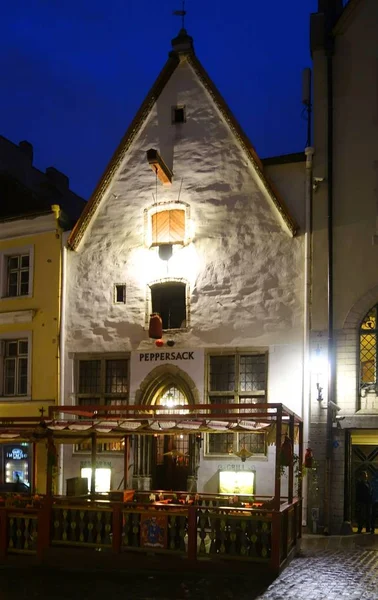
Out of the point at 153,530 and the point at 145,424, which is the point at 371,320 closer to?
the point at 145,424

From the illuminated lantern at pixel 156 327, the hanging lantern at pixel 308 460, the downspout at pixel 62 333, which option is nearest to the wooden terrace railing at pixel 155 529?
the hanging lantern at pixel 308 460

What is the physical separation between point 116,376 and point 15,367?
340 cm

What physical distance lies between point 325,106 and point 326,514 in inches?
402

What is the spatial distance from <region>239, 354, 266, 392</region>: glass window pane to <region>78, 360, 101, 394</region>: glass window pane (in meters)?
4.28

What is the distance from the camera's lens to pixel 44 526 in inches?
578

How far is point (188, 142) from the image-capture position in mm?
21547

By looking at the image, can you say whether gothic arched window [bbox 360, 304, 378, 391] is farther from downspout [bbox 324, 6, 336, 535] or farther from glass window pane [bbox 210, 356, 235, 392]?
glass window pane [bbox 210, 356, 235, 392]

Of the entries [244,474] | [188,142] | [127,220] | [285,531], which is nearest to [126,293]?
[127,220]

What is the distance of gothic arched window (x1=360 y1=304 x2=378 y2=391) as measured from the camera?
18.7 m

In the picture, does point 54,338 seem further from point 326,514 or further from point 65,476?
point 326,514

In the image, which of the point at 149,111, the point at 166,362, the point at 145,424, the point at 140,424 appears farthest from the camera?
the point at 149,111

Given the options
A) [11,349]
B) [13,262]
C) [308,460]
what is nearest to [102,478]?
[11,349]

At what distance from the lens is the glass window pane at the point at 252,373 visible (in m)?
19.9

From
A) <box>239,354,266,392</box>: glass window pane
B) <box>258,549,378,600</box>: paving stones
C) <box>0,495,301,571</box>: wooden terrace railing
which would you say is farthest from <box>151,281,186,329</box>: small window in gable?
<box>258,549,378,600</box>: paving stones
